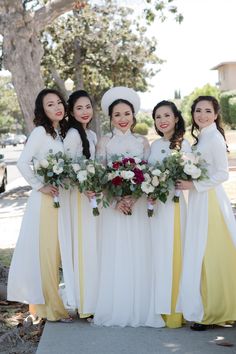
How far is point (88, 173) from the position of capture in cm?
527

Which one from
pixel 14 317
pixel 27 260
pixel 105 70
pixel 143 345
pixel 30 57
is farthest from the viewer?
pixel 105 70

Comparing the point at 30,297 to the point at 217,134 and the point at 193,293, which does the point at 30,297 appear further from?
the point at 217,134

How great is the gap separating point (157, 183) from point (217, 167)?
1.93 ft

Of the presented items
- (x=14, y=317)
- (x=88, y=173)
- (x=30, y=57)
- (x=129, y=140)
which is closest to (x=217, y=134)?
(x=129, y=140)

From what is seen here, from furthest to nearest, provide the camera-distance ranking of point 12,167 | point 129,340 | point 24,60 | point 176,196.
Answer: point 12,167 → point 24,60 → point 176,196 → point 129,340

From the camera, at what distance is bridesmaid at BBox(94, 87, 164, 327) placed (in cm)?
550

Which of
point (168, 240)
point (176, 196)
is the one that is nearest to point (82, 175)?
point (176, 196)

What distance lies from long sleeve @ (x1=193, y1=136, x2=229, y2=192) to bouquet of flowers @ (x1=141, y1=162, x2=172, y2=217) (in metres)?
0.27

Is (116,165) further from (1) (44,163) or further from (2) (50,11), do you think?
(2) (50,11)

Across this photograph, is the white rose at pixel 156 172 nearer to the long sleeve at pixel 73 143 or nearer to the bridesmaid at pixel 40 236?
the long sleeve at pixel 73 143

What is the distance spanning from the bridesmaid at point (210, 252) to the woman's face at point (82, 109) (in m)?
1.09

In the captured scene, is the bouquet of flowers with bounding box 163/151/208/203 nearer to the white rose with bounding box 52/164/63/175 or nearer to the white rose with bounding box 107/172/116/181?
the white rose with bounding box 107/172/116/181

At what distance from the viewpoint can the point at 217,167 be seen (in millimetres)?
5398

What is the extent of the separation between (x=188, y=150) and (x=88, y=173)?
3.07ft
